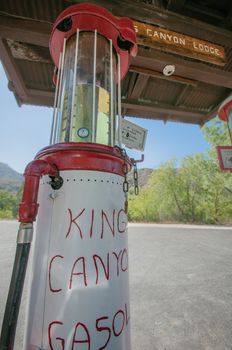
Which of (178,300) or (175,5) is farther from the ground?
(175,5)

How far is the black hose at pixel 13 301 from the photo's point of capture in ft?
2.46

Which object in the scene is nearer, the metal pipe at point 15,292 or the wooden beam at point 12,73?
the metal pipe at point 15,292

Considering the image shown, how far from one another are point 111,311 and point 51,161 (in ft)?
2.43

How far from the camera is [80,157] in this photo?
959 mm

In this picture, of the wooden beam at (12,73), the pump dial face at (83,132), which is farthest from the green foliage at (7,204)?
the pump dial face at (83,132)

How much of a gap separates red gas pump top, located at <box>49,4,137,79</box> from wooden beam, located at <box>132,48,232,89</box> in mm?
1030

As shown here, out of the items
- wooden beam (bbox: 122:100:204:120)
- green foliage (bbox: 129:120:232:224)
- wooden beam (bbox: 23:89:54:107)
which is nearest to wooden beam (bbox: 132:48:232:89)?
wooden beam (bbox: 122:100:204:120)

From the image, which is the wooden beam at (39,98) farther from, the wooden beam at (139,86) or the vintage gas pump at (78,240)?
the vintage gas pump at (78,240)

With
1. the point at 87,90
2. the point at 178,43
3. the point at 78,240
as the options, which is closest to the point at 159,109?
the point at 178,43

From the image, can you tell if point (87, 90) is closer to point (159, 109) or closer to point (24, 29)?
point (24, 29)

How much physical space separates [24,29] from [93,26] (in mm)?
1122

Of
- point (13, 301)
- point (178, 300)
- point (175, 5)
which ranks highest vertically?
point (175, 5)

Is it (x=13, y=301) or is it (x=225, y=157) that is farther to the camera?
(x=225, y=157)

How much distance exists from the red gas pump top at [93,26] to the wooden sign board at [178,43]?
795mm
